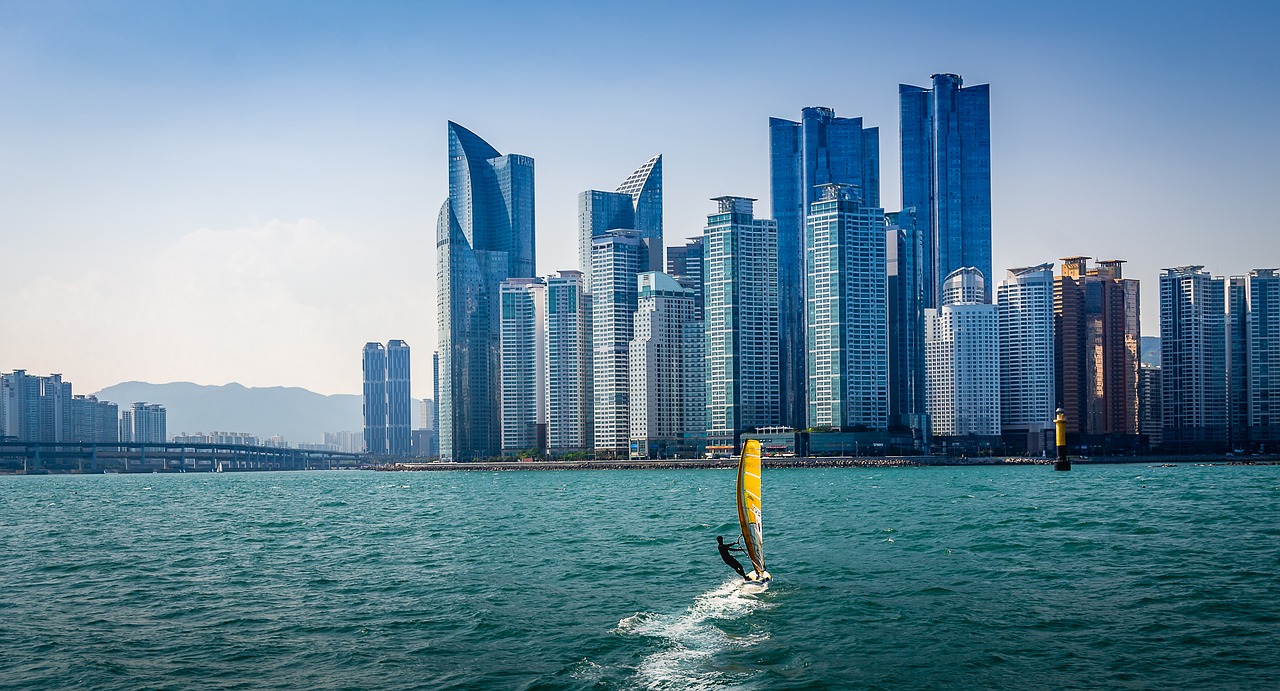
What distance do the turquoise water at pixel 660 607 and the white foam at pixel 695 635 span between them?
142mm

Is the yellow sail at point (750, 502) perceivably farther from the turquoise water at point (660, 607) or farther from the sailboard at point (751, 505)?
the turquoise water at point (660, 607)

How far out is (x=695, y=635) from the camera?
40.3 meters

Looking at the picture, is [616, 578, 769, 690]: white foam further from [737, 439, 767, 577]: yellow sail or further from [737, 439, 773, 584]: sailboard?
[737, 439, 767, 577]: yellow sail

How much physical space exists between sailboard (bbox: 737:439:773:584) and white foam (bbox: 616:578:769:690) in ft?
4.11

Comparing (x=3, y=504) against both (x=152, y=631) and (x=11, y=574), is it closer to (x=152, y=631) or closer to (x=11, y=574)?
(x=11, y=574)

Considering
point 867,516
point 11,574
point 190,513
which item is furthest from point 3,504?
point 867,516

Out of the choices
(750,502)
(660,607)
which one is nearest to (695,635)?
(660,607)

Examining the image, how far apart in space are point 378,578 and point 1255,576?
122 feet

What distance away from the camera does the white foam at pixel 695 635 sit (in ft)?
114

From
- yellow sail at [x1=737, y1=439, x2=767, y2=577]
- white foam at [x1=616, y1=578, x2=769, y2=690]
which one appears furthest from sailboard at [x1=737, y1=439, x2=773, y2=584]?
white foam at [x1=616, y1=578, x2=769, y2=690]

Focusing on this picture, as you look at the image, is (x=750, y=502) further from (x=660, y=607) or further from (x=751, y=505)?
(x=660, y=607)

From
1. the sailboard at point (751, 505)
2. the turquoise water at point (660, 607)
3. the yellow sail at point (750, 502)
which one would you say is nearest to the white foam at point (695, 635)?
the turquoise water at point (660, 607)

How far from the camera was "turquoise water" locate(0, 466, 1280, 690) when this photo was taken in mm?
35312

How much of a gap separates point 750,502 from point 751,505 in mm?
134
